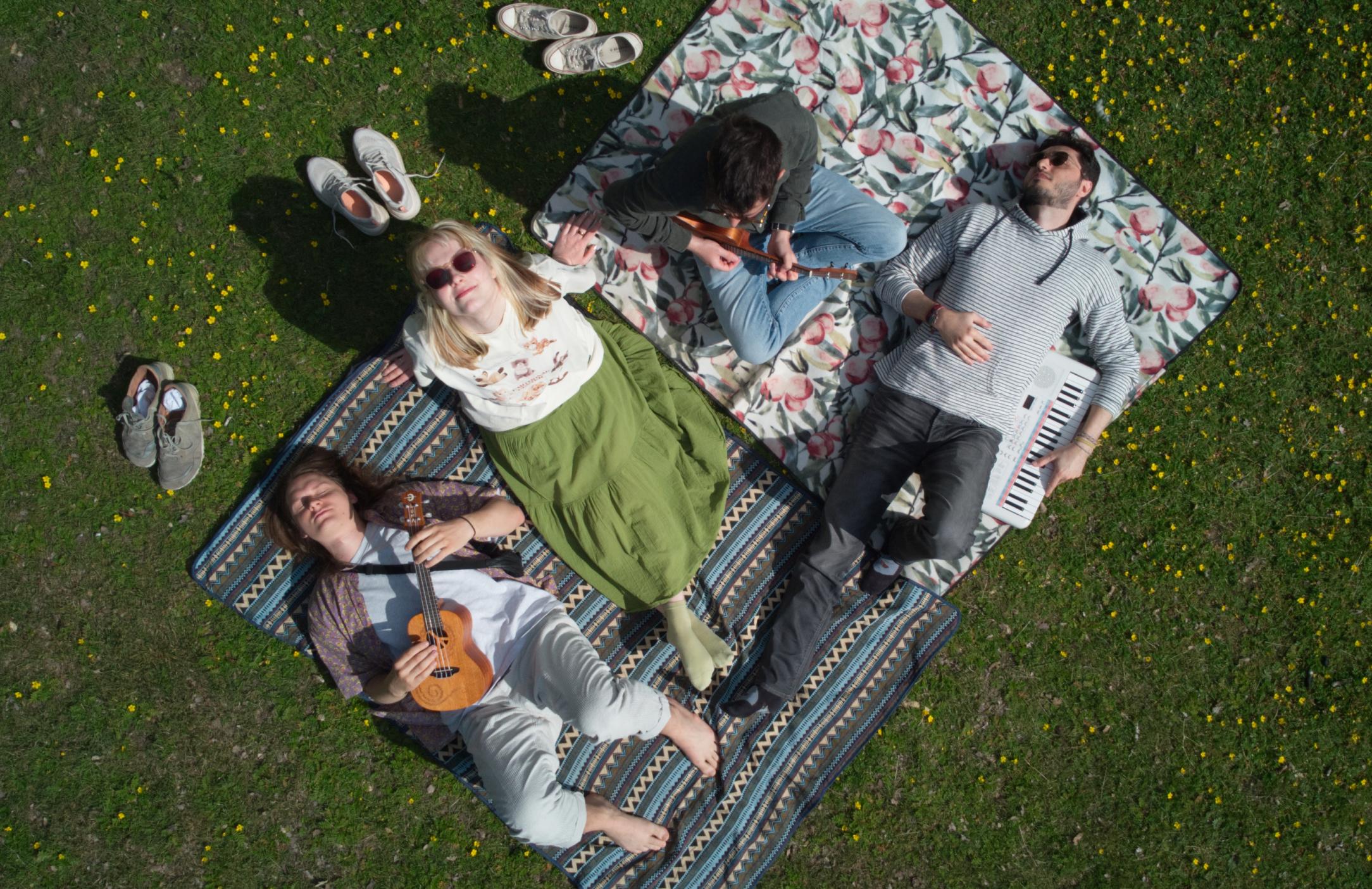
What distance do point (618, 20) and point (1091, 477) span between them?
3.79 meters

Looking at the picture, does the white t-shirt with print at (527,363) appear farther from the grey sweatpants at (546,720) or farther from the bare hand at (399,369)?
the grey sweatpants at (546,720)

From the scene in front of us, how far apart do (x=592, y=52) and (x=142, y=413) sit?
10.3 feet

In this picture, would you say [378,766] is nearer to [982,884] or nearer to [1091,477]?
[982,884]

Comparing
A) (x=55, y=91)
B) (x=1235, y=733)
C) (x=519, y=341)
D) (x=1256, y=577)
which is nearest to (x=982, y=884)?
(x=1235, y=733)

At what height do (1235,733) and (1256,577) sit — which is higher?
(1256,577)

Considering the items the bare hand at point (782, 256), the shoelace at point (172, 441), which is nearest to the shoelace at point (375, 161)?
the shoelace at point (172, 441)

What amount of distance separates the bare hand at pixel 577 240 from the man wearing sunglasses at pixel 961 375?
63.5 inches

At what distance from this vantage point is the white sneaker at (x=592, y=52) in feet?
14.2

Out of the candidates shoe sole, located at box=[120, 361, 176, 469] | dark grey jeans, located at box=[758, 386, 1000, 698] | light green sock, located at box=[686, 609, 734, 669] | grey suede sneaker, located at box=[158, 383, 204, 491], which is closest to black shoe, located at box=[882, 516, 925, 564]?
dark grey jeans, located at box=[758, 386, 1000, 698]

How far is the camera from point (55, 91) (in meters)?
4.29

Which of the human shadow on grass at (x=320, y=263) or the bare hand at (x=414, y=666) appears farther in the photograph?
the human shadow on grass at (x=320, y=263)

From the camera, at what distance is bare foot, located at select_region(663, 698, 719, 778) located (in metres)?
4.19

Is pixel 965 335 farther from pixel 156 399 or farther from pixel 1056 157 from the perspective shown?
pixel 156 399

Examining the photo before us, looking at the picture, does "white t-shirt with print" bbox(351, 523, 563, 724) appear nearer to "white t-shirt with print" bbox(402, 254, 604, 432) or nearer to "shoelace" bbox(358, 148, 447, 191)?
"white t-shirt with print" bbox(402, 254, 604, 432)
